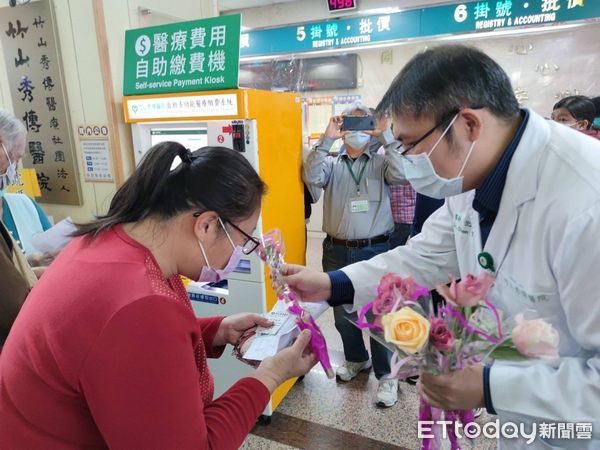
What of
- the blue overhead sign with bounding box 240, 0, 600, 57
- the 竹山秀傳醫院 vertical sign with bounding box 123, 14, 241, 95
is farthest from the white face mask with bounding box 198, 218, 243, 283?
the blue overhead sign with bounding box 240, 0, 600, 57

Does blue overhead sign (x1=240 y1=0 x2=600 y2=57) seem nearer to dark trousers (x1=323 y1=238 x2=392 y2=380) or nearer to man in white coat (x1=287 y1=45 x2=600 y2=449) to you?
dark trousers (x1=323 y1=238 x2=392 y2=380)

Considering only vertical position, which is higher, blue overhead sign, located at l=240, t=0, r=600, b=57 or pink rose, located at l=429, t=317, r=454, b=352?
blue overhead sign, located at l=240, t=0, r=600, b=57

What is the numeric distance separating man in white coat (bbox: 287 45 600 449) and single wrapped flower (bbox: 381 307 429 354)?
0.64 feet

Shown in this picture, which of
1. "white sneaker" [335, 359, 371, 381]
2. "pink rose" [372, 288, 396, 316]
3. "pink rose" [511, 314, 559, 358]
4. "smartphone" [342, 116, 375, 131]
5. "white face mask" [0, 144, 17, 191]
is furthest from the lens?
"white sneaker" [335, 359, 371, 381]

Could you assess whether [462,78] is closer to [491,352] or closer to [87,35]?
[491,352]

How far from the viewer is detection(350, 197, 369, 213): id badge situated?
2.67 m

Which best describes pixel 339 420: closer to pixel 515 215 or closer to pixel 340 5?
pixel 515 215

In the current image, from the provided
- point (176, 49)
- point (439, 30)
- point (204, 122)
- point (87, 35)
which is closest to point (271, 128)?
point (204, 122)

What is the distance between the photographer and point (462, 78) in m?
1.04

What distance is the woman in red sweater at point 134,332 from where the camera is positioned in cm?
78

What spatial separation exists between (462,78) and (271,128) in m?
1.39

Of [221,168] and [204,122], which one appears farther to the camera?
[204,122]

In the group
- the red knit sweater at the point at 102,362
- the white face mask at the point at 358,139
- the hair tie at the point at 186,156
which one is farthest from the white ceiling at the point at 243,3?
the red knit sweater at the point at 102,362

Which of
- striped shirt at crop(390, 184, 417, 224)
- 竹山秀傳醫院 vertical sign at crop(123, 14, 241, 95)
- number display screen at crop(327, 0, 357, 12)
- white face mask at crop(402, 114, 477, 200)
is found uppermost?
number display screen at crop(327, 0, 357, 12)
